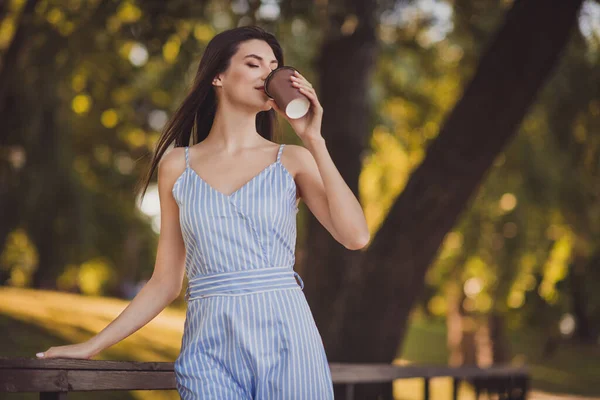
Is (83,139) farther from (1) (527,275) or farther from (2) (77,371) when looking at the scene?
(2) (77,371)

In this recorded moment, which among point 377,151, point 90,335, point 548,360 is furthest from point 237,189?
point 548,360

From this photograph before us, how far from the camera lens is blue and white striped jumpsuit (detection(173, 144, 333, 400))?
212cm

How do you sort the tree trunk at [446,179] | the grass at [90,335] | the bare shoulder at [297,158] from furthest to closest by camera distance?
the grass at [90,335], the tree trunk at [446,179], the bare shoulder at [297,158]

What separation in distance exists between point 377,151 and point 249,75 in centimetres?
868

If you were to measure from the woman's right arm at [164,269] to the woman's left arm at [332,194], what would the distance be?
13.9 inches

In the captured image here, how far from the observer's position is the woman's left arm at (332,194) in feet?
7.52

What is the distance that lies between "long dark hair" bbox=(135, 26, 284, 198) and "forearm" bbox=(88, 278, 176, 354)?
41 cm

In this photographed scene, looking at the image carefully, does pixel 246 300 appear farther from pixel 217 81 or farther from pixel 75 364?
pixel 217 81

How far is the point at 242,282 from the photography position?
220 cm

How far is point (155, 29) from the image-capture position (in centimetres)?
581

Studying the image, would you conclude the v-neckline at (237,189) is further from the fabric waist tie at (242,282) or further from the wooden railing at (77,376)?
the wooden railing at (77,376)

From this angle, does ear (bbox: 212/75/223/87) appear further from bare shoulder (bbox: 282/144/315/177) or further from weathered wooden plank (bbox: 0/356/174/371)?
weathered wooden plank (bbox: 0/356/174/371)

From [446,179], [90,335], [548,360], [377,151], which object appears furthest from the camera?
[548,360]

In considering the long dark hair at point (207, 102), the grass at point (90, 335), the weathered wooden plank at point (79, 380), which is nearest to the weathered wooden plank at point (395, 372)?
the weathered wooden plank at point (79, 380)
